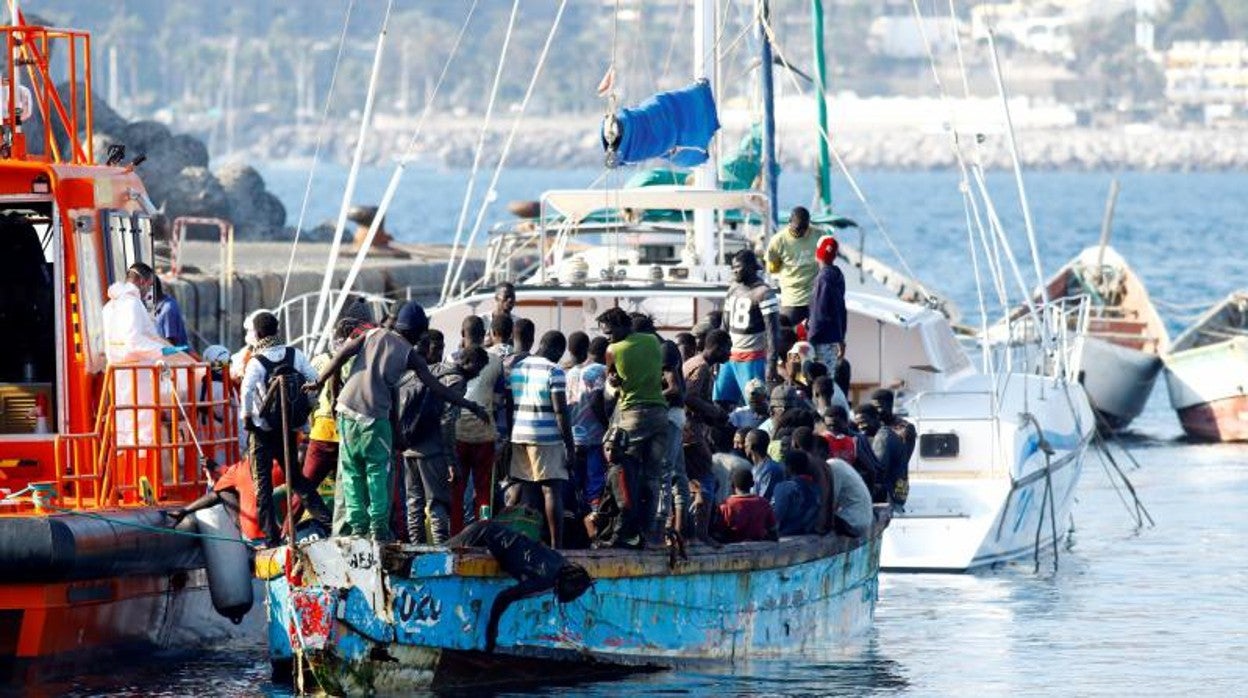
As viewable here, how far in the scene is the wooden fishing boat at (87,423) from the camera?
682 inches

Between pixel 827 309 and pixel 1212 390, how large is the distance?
1740 cm

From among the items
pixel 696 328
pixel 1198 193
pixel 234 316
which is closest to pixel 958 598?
pixel 696 328

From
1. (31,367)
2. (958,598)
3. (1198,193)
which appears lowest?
(958,598)

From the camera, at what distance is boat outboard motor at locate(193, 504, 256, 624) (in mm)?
17828

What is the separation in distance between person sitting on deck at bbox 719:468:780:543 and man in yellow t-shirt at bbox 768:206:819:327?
14.3 feet

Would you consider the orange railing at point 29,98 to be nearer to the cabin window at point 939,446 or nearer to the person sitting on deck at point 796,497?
the person sitting on deck at point 796,497

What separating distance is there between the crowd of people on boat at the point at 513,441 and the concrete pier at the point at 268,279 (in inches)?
397

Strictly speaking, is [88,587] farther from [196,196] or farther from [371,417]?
[196,196]

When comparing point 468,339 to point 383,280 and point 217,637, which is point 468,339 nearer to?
point 217,637

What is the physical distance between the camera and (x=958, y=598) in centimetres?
2284

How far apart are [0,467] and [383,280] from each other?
21.4 m

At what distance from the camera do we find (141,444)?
17.9 meters

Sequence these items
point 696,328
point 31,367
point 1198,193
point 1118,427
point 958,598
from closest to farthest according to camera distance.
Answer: point 31,367 → point 696,328 → point 958,598 → point 1118,427 → point 1198,193

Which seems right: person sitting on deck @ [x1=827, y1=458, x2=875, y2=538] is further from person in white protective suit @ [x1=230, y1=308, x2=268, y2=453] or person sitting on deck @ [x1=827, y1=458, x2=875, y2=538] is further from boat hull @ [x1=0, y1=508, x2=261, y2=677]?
boat hull @ [x1=0, y1=508, x2=261, y2=677]
